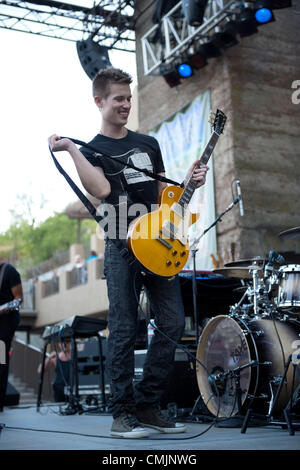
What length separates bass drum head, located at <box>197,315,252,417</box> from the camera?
3.55 meters

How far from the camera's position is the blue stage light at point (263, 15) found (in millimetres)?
9157

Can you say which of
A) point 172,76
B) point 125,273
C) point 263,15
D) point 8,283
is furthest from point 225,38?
point 125,273

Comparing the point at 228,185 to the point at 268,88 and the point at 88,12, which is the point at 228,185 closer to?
the point at 268,88

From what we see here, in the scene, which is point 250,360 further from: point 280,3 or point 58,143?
point 280,3

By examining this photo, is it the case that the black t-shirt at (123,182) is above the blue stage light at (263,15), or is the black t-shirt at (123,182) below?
below

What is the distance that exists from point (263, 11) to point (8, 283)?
20.3 ft

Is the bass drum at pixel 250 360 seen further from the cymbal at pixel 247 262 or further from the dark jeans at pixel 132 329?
the cymbal at pixel 247 262

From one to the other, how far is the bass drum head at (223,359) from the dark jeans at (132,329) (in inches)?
20.7

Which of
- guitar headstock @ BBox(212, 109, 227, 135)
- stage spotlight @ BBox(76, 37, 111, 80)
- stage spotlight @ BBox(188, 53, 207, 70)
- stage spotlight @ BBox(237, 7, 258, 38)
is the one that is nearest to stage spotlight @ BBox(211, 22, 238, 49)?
stage spotlight @ BBox(237, 7, 258, 38)

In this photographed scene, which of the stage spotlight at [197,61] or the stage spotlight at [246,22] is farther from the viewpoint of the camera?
the stage spotlight at [197,61]

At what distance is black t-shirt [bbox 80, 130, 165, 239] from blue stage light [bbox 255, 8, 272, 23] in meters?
6.94

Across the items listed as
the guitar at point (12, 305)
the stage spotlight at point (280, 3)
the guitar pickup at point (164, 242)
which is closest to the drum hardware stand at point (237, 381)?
the guitar pickup at point (164, 242)

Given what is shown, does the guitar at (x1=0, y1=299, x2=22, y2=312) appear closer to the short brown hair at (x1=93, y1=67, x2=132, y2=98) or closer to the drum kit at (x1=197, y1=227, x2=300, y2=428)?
the drum kit at (x1=197, y1=227, x2=300, y2=428)

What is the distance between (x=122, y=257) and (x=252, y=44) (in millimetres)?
9343
